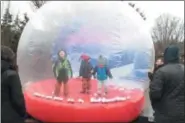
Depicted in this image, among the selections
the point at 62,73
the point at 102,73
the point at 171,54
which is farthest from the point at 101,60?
the point at 171,54

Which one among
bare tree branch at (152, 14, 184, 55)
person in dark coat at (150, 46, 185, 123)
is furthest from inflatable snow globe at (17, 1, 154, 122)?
bare tree branch at (152, 14, 184, 55)

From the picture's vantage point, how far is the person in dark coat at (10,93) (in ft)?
13.1

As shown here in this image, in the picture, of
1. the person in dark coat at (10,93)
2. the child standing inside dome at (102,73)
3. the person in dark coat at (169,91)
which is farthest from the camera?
the child standing inside dome at (102,73)

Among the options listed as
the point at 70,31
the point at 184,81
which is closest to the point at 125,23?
the point at 70,31

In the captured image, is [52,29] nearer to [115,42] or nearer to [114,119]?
[115,42]

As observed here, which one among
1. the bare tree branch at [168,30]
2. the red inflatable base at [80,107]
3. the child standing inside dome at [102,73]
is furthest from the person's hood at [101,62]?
the bare tree branch at [168,30]

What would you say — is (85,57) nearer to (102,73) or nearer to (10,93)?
(102,73)

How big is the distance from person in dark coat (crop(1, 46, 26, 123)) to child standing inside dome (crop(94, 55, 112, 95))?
3.03 m

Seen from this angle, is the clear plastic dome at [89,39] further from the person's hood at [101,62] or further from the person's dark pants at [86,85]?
the person's dark pants at [86,85]

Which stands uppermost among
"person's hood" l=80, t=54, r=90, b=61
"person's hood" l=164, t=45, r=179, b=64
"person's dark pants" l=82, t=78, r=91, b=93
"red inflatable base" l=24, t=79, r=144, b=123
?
"person's hood" l=164, t=45, r=179, b=64

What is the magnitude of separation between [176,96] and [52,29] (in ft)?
12.0

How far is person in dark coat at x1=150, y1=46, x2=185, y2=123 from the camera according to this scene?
15.0 ft

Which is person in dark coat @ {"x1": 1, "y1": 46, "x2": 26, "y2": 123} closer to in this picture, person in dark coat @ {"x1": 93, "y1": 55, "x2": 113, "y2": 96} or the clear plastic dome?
person in dark coat @ {"x1": 93, "y1": 55, "x2": 113, "y2": 96}

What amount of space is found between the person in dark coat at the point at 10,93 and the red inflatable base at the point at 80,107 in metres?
2.73
